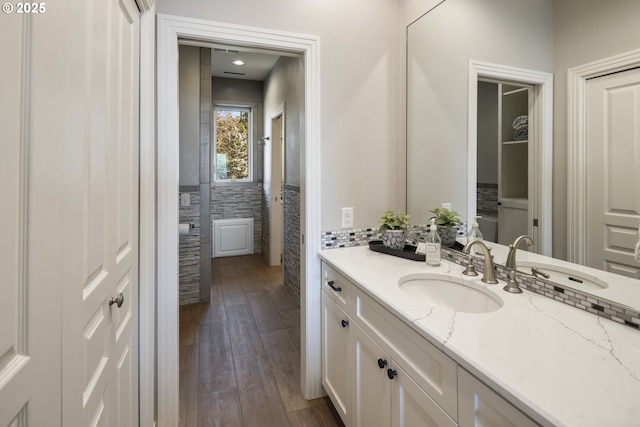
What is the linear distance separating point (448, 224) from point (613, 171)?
2.60 ft

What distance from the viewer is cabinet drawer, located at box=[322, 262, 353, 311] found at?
1577mm

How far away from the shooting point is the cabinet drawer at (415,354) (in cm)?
87

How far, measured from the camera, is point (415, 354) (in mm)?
1028

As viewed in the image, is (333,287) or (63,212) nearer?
(63,212)

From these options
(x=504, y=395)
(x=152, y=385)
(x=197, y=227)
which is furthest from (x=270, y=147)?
(x=504, y=395)

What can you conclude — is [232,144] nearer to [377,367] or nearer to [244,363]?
[244,363]

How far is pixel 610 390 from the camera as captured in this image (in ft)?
2.23

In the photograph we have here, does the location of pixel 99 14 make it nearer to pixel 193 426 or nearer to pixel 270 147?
pixel 193 426

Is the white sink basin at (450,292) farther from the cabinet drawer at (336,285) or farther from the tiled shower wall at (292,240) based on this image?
the tiled shower wall at (292,240)

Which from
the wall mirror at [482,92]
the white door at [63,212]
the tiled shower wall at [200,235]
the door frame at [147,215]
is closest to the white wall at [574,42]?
the wall mirror at [482,92]

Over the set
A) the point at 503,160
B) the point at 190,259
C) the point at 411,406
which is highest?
the point at 503,160

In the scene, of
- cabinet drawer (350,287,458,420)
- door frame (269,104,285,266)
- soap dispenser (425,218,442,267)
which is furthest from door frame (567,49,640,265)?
door frame (269,104,285,266)

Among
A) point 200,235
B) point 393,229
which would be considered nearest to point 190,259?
point 200,235

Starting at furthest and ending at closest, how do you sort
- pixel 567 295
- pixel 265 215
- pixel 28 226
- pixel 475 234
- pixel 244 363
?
pixel 265 215
pixel 244 363
pixel 475 234
pixel 567 295
pixel 28 226
